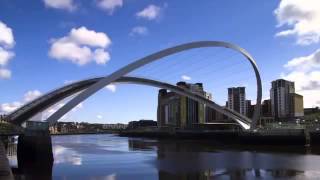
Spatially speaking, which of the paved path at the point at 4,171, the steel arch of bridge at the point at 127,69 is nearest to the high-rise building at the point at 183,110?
the steel arch of bridge at the point at 127,69

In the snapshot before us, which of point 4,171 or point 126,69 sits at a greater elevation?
point 126,69

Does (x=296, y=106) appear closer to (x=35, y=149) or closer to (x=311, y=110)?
(x=311, y=110)

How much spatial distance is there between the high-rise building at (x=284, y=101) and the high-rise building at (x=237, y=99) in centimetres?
1214

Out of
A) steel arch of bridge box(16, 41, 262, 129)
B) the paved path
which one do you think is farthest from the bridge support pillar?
the paved path

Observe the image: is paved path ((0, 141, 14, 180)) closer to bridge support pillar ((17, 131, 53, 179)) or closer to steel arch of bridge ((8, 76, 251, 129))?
bridge support pillar ((17, 131, 53, 179))

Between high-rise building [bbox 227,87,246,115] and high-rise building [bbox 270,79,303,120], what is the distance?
12.1 metres

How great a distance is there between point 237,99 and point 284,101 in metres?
20.9

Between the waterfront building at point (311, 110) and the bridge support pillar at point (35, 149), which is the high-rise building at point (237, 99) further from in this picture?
the bridge support pillar at point (35, 149)

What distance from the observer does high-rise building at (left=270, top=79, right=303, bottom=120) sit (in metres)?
136

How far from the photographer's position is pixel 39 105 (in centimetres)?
5512

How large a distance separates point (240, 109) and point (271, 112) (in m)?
10.8

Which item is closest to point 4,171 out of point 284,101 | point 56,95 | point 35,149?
point 35,149

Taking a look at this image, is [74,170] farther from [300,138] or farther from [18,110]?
[300,138]

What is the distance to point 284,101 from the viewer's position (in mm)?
138750
